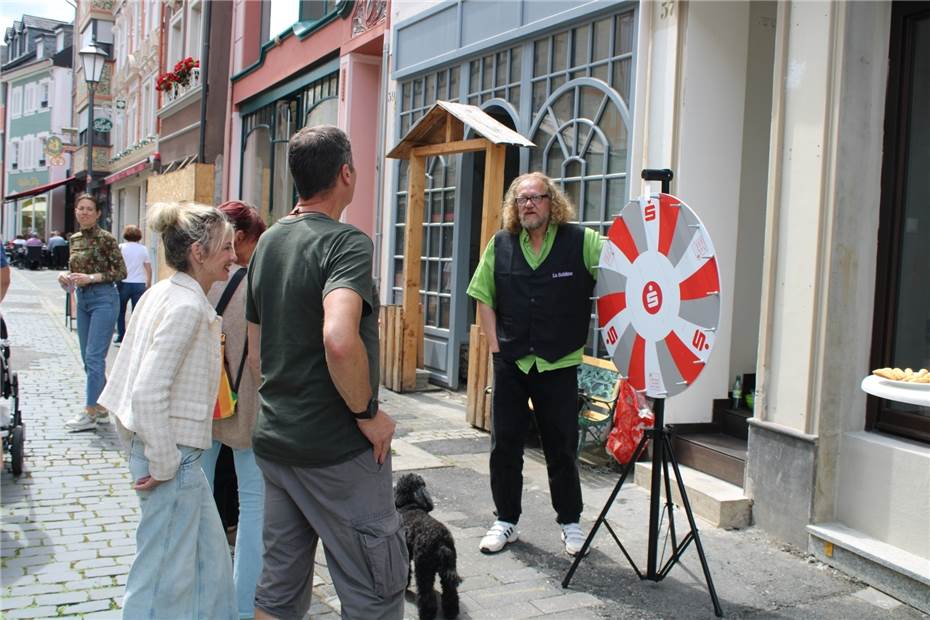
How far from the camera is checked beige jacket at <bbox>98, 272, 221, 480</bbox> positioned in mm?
2816

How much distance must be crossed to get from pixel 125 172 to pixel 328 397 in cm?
2781

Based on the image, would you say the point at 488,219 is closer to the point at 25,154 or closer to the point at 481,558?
the point at 481,558

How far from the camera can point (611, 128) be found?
6.65m

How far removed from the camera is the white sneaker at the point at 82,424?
705 cm

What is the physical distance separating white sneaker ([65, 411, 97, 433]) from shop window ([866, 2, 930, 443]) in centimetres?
581

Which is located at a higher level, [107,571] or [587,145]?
[587,145]

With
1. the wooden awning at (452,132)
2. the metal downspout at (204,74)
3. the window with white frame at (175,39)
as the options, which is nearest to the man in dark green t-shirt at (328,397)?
the wooden awning at (452,132)

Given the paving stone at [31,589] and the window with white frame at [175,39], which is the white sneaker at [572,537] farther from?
the window with white frame at [175,39]

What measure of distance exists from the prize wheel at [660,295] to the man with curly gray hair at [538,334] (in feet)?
0.83

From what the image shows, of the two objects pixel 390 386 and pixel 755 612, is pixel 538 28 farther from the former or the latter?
pixel 755 612

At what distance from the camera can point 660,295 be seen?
12.6 ft

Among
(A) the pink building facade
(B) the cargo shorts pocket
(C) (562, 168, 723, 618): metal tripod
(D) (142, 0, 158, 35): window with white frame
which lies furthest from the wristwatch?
(D) (142, 0, 158, 35): window with white frame

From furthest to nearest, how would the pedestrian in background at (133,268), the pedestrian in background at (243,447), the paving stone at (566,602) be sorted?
the pedestrian in background at (133,268)
the paving stone at (566,602)
the pedestrian in background at (243,447)

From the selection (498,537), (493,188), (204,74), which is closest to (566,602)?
(498,537)
